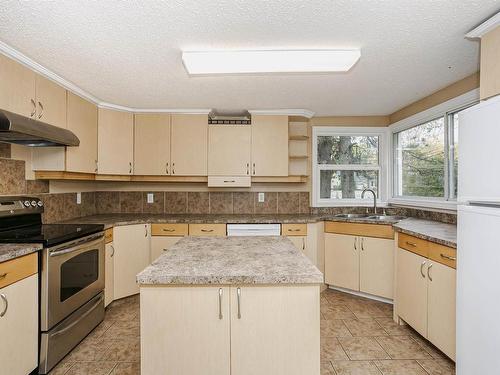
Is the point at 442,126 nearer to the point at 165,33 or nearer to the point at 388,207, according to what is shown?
the point at 388,207

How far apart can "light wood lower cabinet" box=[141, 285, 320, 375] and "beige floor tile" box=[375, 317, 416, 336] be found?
159 cm

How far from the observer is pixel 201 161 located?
11.7ft

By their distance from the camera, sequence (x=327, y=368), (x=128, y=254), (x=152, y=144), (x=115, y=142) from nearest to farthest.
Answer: (x=327, y=368), (x=128, y=254), (x=115, y=142), (x=152, y=144)

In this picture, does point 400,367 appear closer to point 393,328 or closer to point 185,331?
point 393,328

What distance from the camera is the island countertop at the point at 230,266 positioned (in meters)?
1.28

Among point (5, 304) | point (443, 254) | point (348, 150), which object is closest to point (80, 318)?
point (5, 304)

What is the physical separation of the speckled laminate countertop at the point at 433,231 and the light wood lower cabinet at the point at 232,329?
1.28 metres

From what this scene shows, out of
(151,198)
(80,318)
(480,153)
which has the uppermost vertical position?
(480,153)

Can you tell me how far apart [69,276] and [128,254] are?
93 centimetres

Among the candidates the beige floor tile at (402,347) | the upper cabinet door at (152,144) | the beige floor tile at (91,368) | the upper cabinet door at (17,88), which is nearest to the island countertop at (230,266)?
the beige floor tile at (91,368)

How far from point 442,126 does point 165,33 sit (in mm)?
2769

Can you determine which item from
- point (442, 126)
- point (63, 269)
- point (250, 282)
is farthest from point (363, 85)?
point (63, 269)

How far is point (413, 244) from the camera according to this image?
2.39 metres

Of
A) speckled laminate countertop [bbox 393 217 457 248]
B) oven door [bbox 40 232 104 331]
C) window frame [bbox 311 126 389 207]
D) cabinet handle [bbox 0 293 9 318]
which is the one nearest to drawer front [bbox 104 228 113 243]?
oven door [bbox 40 232 104 331]
